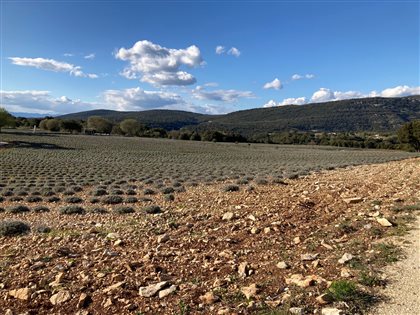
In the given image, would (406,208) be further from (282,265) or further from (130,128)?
(130,128)

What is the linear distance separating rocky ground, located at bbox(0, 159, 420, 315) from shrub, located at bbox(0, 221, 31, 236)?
26 centimetres

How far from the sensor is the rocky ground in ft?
16.4

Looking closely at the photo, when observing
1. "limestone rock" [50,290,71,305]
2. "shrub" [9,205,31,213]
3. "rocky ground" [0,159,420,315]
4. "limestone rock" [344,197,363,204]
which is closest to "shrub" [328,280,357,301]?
"rocky ground" [0,159,420,315]

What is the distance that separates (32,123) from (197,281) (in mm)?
148725

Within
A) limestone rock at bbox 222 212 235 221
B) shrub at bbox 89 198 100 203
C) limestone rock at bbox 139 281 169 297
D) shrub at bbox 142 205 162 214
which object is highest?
limestone rock at bbox 222 212 235 221

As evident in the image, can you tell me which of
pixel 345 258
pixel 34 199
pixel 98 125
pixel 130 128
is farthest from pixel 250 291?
pixel 98 125

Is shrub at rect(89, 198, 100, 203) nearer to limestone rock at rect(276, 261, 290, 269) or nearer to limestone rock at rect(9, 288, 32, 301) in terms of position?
limestone rock at rect(9, 288, 32, 301)

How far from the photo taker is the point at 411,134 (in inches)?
2985

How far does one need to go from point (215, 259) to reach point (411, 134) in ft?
268

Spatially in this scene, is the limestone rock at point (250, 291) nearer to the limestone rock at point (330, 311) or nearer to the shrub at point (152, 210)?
the limestone rock at point (330, 311)

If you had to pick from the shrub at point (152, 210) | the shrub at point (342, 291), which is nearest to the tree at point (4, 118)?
the shrub at point (152, 210)

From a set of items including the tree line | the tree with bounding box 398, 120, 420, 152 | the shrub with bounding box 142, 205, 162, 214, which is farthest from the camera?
the tree line

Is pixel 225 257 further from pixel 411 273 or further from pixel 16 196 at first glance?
pixel 16 196

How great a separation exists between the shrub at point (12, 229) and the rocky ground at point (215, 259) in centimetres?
26
